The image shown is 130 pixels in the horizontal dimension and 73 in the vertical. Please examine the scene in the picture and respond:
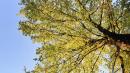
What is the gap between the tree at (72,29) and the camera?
47.4ft

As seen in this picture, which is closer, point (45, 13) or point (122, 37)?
point (122, 37)

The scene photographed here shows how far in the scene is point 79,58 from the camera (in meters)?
15.1

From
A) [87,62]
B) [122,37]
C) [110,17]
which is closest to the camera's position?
[122,37]

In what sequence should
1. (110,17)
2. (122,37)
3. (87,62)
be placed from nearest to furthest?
(122,37) < (110,17) < (87,62)

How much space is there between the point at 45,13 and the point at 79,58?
2173mm

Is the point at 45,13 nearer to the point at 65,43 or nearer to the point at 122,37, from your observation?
the point at 65,43

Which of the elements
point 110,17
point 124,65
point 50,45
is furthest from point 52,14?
point 124,65

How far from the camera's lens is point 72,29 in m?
14.9

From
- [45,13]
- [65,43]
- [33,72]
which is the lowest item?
[33,72]

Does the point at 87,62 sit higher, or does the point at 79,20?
the point at 79,20

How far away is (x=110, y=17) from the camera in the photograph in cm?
1472

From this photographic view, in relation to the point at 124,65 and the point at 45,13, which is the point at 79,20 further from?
the point at 124,65

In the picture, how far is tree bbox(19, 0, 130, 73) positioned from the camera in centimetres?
1445

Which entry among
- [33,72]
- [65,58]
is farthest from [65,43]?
[33,72]
